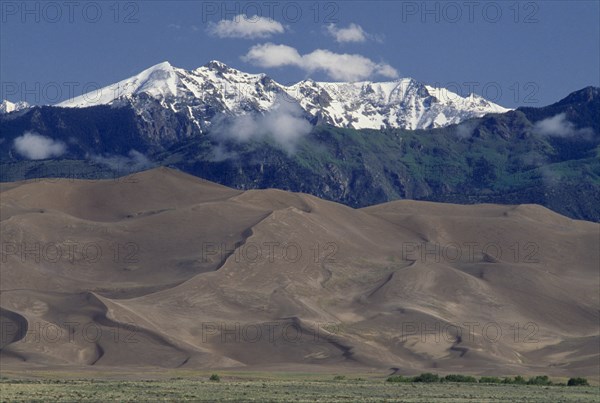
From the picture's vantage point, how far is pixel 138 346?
177 metres

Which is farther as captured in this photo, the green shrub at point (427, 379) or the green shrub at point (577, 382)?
the green shrub at point (577, 382)

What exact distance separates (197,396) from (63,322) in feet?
325

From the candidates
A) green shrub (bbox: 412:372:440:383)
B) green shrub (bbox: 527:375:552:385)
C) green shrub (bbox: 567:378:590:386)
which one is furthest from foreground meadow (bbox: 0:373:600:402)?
green shrub (bbox: 567:378:590:386)

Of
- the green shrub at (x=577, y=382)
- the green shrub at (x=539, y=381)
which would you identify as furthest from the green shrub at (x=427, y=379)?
the green shrub at (x=577, y=382)

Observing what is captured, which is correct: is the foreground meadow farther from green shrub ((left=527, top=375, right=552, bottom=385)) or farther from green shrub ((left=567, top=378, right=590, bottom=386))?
green shrub ((left=567, top=378, right=590, bottom=386))

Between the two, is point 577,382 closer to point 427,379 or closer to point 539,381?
point 539,381

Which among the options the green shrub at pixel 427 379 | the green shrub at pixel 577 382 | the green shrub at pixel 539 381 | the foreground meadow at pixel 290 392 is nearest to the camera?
the foreground meadow at pixel 290 392

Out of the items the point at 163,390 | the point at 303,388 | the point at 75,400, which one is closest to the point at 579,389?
the point at 303,388

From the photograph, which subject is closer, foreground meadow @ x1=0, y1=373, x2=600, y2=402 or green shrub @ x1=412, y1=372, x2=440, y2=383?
foreground meadow @ x1=0, y1=373, x2=600, y2=402

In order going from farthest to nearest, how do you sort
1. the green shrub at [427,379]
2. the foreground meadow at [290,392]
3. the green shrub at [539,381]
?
the green shrub at [539,381] → the green shrub at [427,379] → the foreground meadow at [290,392]

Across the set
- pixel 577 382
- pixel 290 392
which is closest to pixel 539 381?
pixel 577 382

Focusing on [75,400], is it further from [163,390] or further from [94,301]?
[94,301]

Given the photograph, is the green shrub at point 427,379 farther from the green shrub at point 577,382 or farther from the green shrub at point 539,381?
the green shrub at point 577,382

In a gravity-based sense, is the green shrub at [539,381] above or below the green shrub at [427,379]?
below
